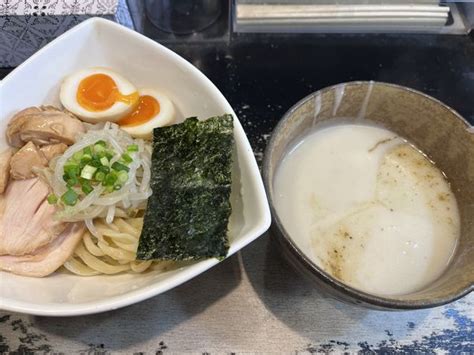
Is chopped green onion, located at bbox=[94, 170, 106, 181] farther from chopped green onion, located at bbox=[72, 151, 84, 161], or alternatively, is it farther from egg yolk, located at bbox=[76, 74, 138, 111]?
egg yolk, located at bbox=[76, 74, 138, 111]

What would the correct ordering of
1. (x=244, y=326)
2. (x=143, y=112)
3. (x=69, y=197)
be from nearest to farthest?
(x=69, y=197)
(x=244, y=326)
(x=143, y=112)

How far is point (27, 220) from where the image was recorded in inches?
50.1

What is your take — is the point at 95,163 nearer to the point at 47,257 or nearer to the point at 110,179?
the point at 110,179

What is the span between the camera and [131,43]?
4.71 ft

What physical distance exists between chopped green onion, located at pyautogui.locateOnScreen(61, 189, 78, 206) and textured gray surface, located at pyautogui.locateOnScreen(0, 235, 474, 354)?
35cm

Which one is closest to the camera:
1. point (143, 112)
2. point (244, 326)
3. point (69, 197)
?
point (69, 197)

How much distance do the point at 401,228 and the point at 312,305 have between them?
0.33 metres

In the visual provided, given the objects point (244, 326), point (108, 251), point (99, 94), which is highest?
point (99, 94)

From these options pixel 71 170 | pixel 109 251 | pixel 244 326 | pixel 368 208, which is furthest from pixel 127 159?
pixel 368 208

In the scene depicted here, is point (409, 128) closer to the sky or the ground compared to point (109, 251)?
closer to the sky

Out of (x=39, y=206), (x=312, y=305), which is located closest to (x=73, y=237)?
(x=39, y=206)

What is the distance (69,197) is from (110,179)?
0.36 ft

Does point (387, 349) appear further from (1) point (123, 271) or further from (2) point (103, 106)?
(2) point (103, 106)

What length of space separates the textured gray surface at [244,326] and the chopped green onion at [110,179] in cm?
38
